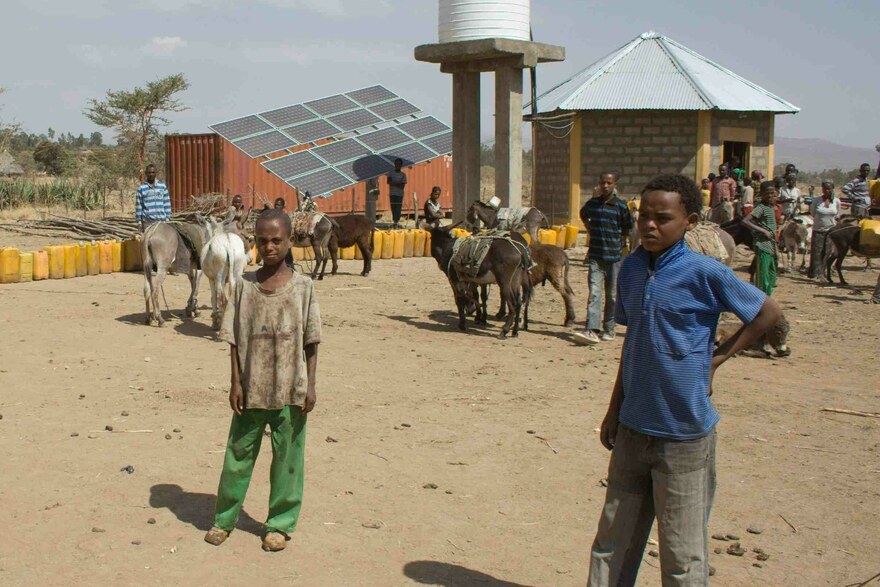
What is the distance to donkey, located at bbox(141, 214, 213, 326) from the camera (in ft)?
38.2

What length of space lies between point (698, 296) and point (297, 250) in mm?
16301

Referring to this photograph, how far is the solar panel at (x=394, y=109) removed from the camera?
25.6 meters

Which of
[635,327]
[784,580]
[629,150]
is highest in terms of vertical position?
[629,150]

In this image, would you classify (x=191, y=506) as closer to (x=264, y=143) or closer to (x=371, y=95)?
(x=264, y=143)

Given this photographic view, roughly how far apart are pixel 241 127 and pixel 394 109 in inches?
199

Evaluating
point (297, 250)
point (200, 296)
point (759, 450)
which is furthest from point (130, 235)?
point (759, 450)

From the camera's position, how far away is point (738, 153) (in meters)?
25.0

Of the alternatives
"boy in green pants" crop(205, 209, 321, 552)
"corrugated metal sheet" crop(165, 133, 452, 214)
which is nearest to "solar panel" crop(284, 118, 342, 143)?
"corrugated metal sheet" crop(165, 133, 452, 214)

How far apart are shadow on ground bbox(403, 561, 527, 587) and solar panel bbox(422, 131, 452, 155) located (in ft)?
65.2

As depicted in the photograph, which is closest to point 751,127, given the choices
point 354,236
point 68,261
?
point 354,236

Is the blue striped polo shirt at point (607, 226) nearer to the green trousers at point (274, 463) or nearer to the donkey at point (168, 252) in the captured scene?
the donkey at point (168, 252)

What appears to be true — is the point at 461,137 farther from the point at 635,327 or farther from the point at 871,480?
the point at 635,327

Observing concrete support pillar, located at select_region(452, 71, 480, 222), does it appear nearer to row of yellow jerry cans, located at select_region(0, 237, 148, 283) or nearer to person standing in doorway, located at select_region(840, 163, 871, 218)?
row of yellow jerry cans, located at select_region(0, 237, 148, 283)

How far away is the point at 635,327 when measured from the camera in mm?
3799
